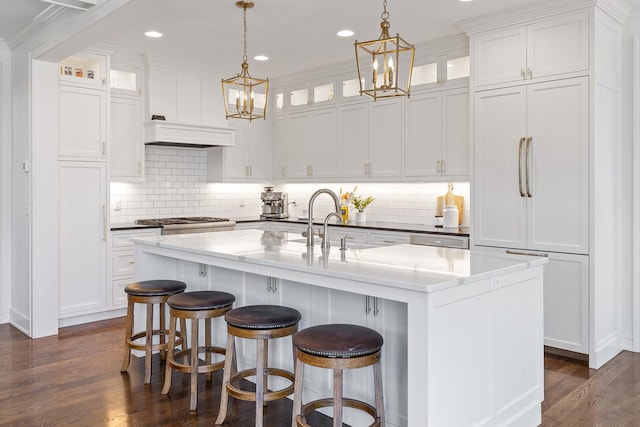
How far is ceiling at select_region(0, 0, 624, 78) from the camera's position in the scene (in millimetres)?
4035

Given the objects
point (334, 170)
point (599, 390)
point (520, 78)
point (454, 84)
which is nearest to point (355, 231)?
point (334, 170)

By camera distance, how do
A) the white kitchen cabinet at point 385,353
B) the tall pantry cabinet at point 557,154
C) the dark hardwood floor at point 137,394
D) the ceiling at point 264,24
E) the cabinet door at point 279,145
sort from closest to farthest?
1. the white kitchen cabinet at point 385,353
2. the dark hardwood floor at point 137,394
3. the tall pantry cabinet at point 557,154
4. the ceiling at point 264,24
5. the cabinet door at point 279,145

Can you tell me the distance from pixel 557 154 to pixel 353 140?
2503 mm

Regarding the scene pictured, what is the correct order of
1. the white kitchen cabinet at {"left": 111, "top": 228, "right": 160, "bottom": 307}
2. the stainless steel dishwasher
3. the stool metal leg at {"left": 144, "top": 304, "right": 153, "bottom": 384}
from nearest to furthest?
the stool metal leg at {"left": 144, "top": 304, "right": 153, "bottom": 384}, the stainless steel dishwasher, the white kitchen cabinet at {"left": 111, "top": 228, "right": 160, "bottom": 307}

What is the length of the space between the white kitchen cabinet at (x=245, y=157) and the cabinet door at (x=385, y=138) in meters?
1.79

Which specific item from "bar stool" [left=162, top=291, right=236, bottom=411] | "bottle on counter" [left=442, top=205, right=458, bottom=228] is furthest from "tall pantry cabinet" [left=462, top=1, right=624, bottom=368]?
"bar stool" [left=162, top=291, right=236, bottom=411]

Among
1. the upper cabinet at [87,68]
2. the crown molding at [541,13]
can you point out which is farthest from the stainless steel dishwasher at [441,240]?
the upper cabinet at [87,68]

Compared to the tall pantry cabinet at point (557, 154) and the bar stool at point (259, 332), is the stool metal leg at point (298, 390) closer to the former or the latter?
the bar stool at point (259, 332)

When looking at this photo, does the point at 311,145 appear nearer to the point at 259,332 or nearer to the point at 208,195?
the point at 208,195

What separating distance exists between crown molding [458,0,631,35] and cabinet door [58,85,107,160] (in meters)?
3.56

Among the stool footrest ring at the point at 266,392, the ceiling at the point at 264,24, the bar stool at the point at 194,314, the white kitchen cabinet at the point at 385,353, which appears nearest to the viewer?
the white kitchen cabinet at the point at 385,353

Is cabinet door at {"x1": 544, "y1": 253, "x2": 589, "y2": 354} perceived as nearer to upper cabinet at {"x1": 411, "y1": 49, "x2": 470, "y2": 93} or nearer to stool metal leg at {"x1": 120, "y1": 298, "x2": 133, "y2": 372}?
upper cabinet at {"x1": 411, "y1": 49, "x2": 470, "y2": 93}

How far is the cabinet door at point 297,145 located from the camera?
6.62m

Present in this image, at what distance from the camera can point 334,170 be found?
20.5 feet
